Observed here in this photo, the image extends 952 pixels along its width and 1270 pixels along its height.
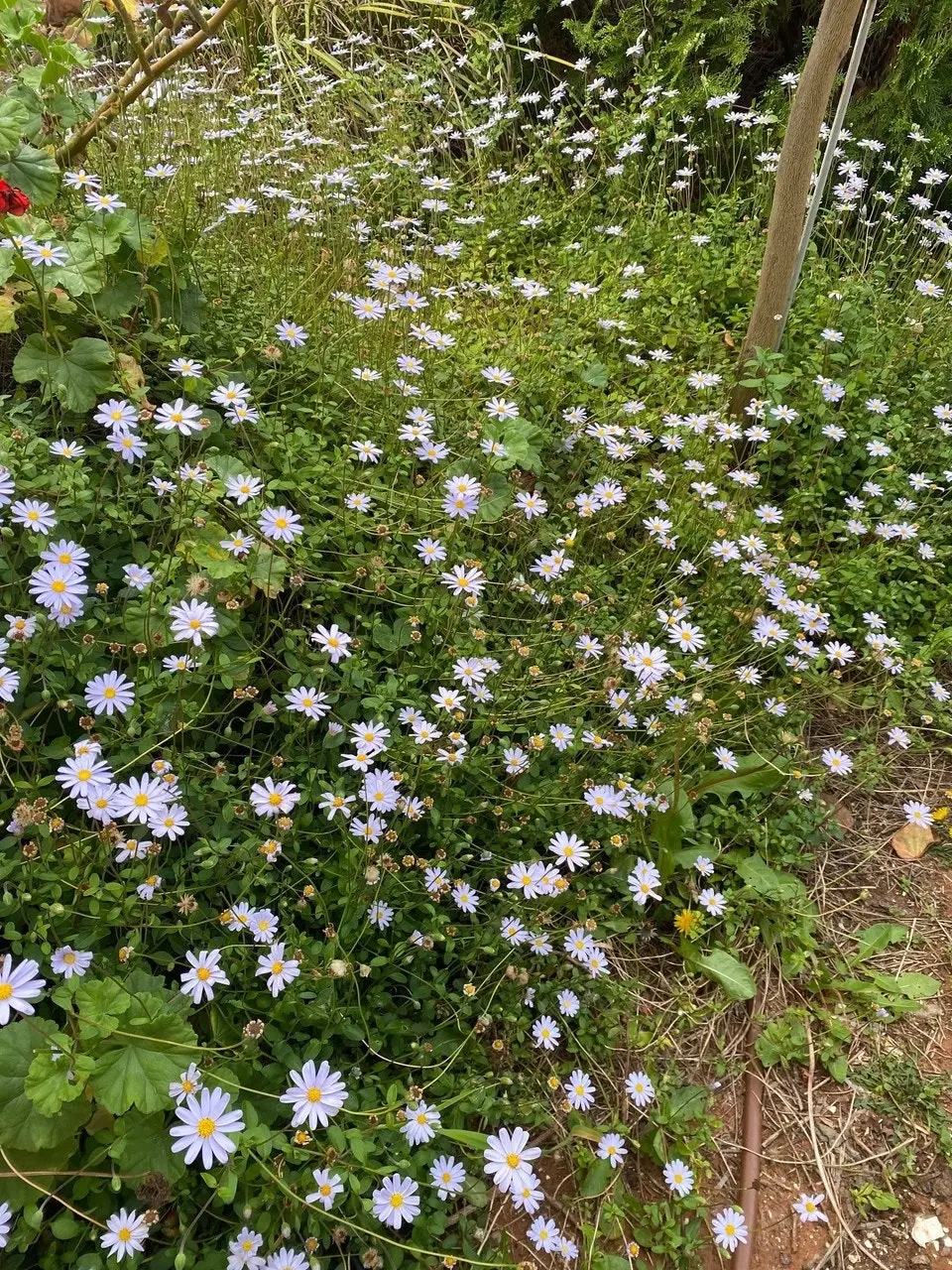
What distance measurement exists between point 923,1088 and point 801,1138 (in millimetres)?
302

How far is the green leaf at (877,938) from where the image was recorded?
212cm

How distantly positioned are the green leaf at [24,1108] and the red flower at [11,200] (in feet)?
5.13

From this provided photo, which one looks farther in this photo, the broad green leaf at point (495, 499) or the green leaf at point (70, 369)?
the broad green leaf at point (495, 499)

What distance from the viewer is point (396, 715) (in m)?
1.92

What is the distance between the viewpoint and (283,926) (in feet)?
5.41

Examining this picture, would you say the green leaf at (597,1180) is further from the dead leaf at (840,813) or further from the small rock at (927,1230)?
the dead leaf at (840,813)

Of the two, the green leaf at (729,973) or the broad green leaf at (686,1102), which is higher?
the green leaf at (729,973)

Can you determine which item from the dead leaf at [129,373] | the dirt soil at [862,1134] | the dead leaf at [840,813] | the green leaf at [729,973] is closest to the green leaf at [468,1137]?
the dirt soil at [862,1134]

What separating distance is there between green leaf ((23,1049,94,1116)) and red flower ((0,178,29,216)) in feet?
5.27

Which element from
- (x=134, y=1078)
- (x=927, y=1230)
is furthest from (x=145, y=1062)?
(x=927, y=1230)

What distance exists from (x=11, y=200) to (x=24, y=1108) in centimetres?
170

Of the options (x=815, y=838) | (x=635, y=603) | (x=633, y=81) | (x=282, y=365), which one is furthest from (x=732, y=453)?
(x=633, y=81)

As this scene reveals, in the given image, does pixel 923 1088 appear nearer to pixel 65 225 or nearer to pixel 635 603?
pixel 635 603

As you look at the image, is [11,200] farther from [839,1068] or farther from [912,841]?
[912,841]
